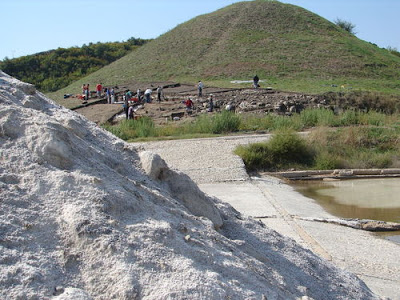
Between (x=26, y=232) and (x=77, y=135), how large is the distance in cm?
128

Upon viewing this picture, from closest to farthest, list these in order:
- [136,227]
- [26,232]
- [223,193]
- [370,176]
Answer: [26,232] < [136,227] < [223,193] < [370,176]

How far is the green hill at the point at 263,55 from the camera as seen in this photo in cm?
3888

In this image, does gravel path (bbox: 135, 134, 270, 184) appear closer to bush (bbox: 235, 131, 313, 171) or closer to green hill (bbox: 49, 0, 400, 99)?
bush (bbox: 235, 131, 313, 171)

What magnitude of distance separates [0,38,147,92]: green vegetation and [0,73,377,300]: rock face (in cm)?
4718

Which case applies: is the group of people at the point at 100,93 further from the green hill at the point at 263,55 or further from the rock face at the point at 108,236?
the rock face at the point at 108,236

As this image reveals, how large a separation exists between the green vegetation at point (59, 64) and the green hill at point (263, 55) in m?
6.21

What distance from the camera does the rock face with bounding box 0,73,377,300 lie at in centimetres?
271

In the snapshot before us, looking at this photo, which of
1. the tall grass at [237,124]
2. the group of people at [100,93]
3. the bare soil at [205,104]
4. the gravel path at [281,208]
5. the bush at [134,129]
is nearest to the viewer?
the gravel path at [281,208]

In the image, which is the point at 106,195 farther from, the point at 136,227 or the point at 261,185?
the point at 261,185

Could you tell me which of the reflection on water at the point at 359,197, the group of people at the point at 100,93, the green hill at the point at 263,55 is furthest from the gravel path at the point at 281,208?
the green hill at the point at 263,55

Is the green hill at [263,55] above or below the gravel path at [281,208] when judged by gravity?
above

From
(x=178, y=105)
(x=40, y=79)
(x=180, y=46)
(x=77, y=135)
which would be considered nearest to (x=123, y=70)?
(x=180, y=46)

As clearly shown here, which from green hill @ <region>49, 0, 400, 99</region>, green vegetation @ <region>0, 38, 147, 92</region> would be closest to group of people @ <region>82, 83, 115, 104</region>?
green hill @ <region>49, 0, 400, 99</region>

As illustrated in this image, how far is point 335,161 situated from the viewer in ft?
54.3
